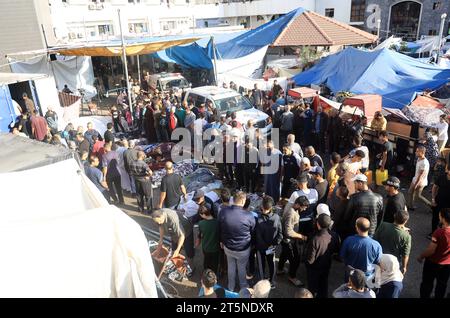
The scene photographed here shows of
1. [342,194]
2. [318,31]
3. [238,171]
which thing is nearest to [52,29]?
[318,31]

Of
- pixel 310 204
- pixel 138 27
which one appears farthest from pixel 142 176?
pixel 138 27

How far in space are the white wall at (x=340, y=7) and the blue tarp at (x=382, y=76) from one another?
30492 millimetres

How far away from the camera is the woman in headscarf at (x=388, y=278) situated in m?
4.31

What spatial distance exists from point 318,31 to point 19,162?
18250mm

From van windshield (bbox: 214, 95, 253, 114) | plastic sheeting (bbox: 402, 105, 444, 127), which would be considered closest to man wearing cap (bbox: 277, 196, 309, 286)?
plastic sheeting (bbox: 402, 105, 444, 127)

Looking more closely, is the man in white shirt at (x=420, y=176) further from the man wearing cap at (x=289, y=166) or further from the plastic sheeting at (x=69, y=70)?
the plastic sheeting at (x=69, y=70)

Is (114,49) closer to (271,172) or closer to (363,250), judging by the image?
(271,172)

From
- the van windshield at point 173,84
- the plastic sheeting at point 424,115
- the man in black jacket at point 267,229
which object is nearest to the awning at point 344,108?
the plastic sheeting at point 424,115

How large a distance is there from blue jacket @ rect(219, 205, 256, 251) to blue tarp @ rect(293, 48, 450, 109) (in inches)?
375

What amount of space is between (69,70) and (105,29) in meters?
13.5

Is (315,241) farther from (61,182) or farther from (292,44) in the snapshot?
(292,44)

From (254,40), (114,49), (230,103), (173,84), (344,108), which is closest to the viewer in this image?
(344,108)

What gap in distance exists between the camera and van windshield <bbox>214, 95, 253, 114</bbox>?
39.2ft

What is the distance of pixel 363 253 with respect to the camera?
173 inches
